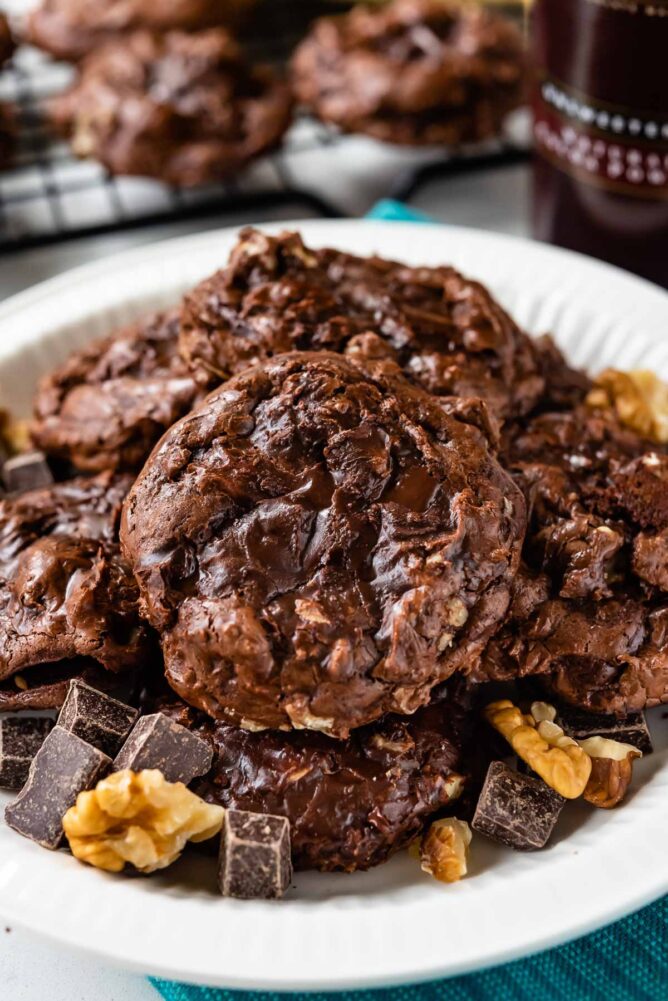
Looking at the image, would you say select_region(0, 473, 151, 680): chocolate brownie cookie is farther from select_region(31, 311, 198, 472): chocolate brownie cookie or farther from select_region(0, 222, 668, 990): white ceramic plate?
select_region(0, 222, 668, 990): white ceramic plate

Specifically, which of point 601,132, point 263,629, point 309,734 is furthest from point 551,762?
point 601,132

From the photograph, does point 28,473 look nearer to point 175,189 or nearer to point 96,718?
point 96,718

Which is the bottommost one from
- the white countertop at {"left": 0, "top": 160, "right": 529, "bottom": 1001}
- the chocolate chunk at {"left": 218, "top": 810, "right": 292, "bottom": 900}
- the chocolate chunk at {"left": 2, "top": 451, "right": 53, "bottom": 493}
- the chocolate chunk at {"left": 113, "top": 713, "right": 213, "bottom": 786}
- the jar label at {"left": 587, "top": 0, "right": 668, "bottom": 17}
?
the white countertop at {"left": 0, "top": 160, "right": 529, "bottom": 1001}

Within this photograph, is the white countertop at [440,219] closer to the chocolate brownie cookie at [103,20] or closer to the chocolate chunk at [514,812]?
the chocolate brownie cookie at [103,20]

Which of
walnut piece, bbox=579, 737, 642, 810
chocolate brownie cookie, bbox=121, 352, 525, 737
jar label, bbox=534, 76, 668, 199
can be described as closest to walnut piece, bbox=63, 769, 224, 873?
chocolate brownie cookie, bbox=121, 352, 525, 737

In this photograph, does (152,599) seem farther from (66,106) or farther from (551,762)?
(66,106)

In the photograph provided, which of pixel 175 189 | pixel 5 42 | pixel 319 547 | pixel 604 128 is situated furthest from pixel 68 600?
pixel 5 42
